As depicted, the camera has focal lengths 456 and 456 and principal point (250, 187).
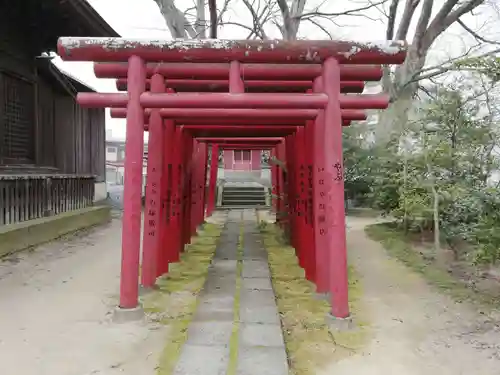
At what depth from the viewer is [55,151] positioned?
37.7 feet

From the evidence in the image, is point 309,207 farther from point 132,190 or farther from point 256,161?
point 256,161

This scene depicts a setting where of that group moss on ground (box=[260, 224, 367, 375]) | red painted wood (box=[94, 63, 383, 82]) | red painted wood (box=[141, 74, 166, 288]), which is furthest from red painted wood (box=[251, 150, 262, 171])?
red painted wood (box=[94, 63, 383, 82])

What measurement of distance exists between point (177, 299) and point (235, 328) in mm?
1410

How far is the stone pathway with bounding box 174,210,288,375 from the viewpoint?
3.28 metres

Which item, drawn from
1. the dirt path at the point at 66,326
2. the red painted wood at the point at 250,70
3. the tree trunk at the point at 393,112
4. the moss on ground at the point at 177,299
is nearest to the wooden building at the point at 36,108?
the dirt path at the point at 66,326

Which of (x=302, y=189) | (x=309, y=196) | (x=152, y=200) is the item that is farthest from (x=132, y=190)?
(x=302, y=189)

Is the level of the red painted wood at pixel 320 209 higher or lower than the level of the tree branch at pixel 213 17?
lower

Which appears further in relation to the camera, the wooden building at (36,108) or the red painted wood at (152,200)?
the wooden building at (36,108)

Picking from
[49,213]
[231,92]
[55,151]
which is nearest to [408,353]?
[231,92]

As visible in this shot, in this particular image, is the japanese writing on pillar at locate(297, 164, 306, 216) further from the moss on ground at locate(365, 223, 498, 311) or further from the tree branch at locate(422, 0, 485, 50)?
the tree branch at locate(422, 0, 485, 50)

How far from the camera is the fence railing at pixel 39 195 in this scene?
25.0ft

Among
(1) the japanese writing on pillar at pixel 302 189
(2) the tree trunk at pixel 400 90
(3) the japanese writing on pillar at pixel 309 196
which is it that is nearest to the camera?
(3) the japanese writing on pillar at pixel 309 196

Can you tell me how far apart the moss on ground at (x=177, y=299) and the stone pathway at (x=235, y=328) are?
0.41 ft

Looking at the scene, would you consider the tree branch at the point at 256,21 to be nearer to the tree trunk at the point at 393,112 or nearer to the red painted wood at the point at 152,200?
the tree trunk at the point at 393,112
